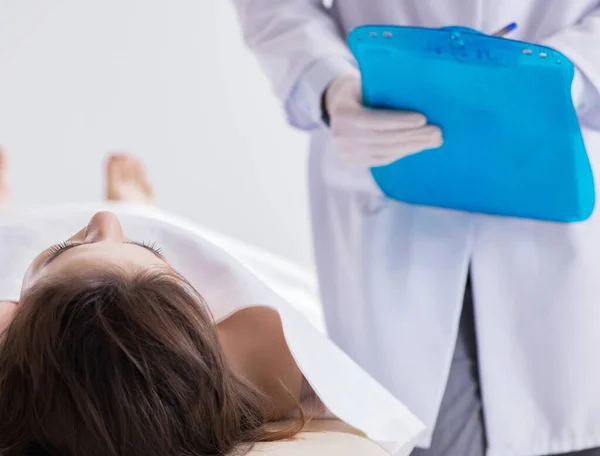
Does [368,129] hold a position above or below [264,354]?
above

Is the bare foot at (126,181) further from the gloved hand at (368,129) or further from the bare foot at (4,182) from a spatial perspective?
the gloved hand at (368,129)

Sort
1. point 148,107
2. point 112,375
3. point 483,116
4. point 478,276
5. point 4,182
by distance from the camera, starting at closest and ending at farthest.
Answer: point 112,375 < point 483,116 < point 478,276 < point 4,182 < point 148,107

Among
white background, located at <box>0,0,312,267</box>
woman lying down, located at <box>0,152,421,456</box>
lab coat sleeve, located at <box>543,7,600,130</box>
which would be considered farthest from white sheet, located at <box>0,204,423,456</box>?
white background, located at <box>0,0,312,267</box>

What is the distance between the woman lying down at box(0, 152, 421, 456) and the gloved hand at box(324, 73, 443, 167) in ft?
0.70

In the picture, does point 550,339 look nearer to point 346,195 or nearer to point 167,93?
point 346,195

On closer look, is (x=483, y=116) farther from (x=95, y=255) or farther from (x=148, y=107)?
(x=148, y=107)

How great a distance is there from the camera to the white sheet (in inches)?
38.0

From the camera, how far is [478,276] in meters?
1.03

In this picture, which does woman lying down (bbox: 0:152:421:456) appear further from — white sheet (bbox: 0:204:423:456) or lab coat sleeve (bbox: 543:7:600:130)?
lab coat sleeve (bbox: 543:7:600:130)

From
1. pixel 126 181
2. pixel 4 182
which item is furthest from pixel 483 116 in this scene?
pixel 4 182

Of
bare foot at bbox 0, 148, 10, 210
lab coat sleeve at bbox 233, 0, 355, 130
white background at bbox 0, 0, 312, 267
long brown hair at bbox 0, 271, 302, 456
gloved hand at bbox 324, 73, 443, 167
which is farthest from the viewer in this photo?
white background at bbox 0, 0, 312, 267

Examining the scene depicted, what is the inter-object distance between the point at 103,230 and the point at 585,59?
570 mm

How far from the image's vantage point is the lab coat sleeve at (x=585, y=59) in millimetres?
932

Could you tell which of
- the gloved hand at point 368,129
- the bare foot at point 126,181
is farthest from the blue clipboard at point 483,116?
the bare foot at point 126,181
